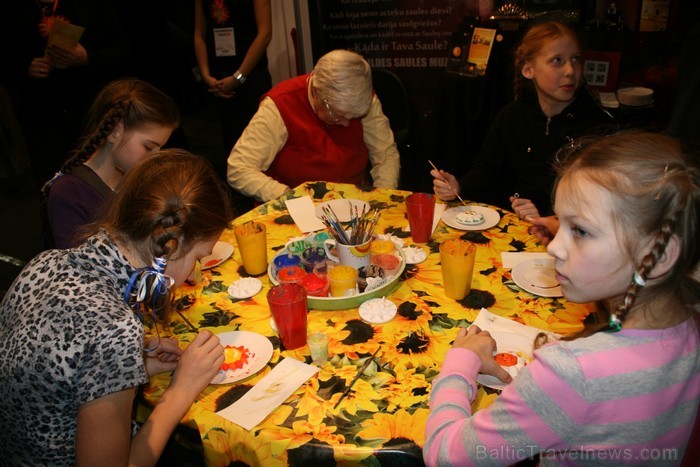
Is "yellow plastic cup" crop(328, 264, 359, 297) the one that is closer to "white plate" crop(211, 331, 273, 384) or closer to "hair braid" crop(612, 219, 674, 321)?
"white plate" crop(211, 331, 273, 384)

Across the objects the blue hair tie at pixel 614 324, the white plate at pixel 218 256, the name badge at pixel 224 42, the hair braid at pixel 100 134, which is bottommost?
the white plate at pixel 218 256

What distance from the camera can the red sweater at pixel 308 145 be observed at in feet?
8.35

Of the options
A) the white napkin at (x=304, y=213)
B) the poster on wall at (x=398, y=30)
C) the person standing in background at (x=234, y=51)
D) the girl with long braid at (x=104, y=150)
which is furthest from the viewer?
the poster on wall at (x=398, y=30)

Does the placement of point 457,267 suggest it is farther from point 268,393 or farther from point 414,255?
point 268,393

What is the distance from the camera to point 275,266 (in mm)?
1614

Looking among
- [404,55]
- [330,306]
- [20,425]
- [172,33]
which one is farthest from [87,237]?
[172,33]

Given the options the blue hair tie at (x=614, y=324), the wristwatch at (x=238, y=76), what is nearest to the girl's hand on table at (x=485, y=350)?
the blue hair tie at (x=614, y=324)

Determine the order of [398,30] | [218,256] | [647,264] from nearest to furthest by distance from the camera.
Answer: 1. [647,264]
2. [218,256]
3. [398,30]

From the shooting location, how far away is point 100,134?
5.96ft

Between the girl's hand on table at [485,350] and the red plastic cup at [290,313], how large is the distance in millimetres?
375

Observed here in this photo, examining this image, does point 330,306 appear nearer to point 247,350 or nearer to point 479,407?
point 247,350

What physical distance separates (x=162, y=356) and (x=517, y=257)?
3.54 feet

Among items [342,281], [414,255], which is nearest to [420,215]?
[414,255]

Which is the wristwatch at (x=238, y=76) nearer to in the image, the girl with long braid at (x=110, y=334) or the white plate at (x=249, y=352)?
the girl with long braid at (x=110, y=334)
